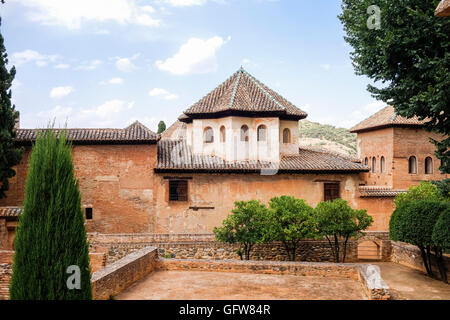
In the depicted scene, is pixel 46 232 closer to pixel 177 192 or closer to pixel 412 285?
pixel 412 285

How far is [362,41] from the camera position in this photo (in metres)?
11.5

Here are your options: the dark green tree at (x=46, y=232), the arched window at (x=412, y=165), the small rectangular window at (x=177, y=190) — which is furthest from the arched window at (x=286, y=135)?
the dark green tree at (x=46, y=232)

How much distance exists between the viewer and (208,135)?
22.8 meters

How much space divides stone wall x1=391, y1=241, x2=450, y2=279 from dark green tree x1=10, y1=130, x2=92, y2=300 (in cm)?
1481

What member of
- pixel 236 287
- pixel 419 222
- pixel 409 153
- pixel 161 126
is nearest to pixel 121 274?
pixel 236 287

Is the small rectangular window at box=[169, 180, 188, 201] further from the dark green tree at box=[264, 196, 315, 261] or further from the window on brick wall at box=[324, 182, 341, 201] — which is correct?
the window on brick wall at box=[324, 182, 341, 201]

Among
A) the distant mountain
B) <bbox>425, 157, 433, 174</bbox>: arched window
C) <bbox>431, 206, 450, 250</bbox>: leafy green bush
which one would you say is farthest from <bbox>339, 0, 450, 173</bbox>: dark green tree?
the distant mountain

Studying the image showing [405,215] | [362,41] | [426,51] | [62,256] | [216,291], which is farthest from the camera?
[405,215]

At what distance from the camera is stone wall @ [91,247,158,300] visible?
363 inches

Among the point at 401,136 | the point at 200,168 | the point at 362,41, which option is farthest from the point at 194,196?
the point at 401,136

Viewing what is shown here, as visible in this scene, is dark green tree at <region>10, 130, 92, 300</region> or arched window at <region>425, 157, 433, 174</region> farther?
arched window at <region>425, 157, 433, 174</region>

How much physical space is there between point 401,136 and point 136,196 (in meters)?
20.2

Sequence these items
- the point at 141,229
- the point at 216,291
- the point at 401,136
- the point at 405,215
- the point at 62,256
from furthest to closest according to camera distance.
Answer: the point at 401,136
the point at 141,229
the point at 405,215
the point at 216,291
the point at 62,256

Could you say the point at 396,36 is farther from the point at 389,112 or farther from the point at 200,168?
the point at 389,112
